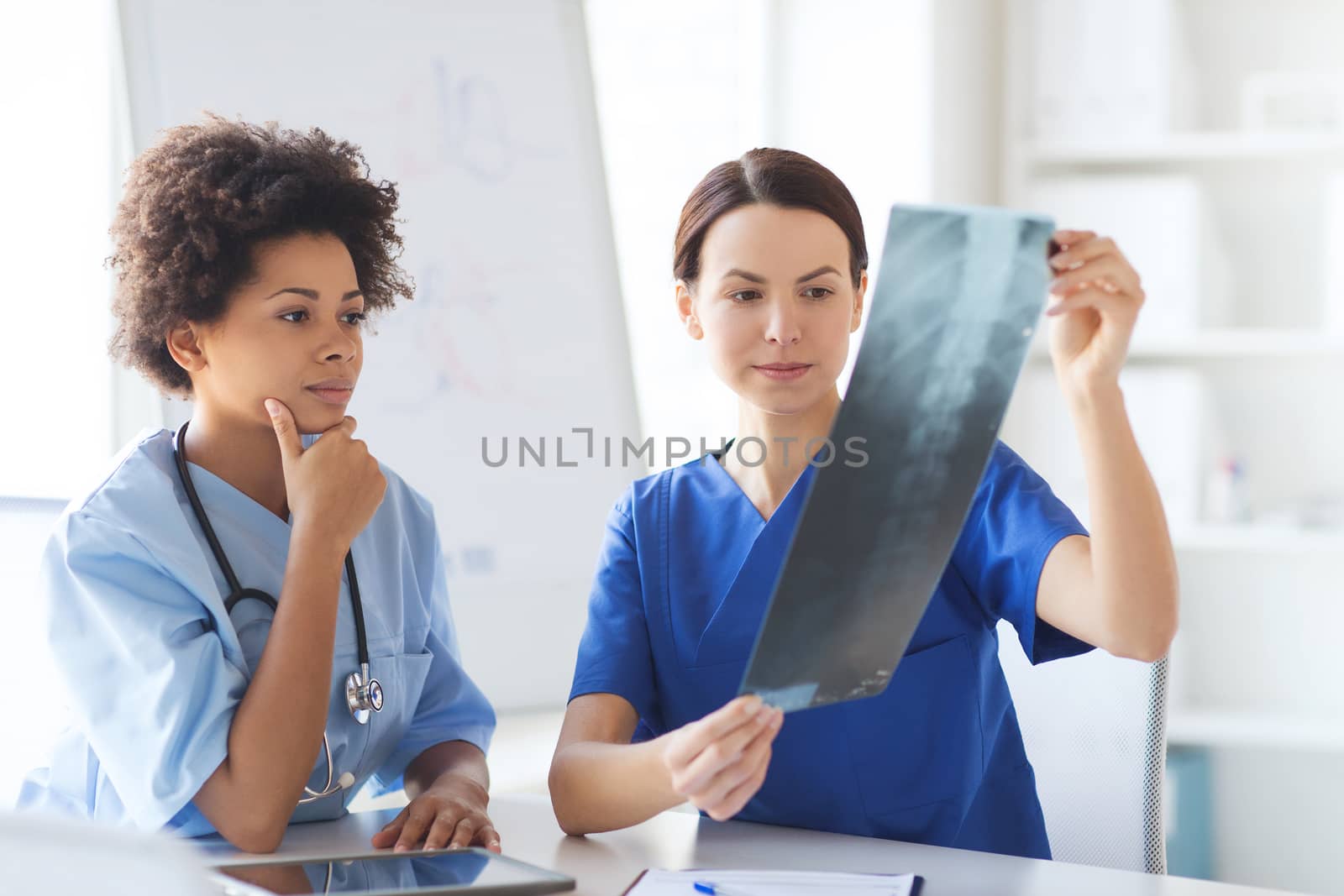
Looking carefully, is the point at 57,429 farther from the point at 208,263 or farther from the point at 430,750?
the point at 430,750

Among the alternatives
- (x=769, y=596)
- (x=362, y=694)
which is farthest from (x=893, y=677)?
(x=362, y=694)

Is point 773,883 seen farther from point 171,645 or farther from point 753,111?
point 753,111

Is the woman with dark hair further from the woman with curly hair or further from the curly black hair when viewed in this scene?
the curly black hair

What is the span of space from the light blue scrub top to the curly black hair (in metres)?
0.12

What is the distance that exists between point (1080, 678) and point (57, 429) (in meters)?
1.25

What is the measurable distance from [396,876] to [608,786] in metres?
0.20

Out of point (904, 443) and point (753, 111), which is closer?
point (904, 443)

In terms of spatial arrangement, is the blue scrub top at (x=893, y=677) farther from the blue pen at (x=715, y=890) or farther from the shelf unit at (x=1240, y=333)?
the shelf unit at (x=1240, y=333)

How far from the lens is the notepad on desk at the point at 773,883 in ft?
2.82

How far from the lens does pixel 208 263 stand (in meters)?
1.08

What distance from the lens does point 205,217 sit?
1098mm

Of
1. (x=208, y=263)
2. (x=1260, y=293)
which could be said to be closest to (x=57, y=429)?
(x=208, y=263)

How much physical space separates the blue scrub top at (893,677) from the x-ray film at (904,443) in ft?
0.83

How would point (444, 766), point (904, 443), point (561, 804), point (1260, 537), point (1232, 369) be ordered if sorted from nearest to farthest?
point (904, 443)
point (561, 804)
point (444, 766)
point (1260, 537)
point (1232, 369)
